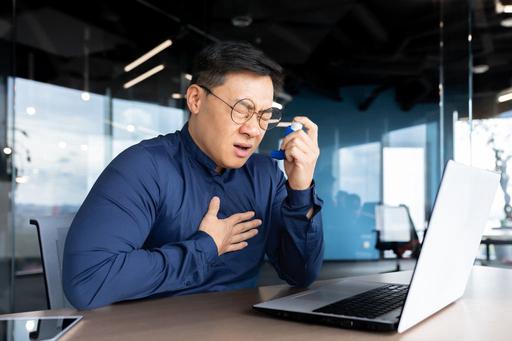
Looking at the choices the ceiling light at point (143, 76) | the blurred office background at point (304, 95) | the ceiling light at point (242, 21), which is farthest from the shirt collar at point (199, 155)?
the ceiling light at point (242, 21)

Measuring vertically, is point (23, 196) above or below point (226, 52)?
below

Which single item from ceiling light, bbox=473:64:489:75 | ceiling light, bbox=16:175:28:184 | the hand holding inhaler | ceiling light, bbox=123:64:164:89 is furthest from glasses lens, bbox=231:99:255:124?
ceiling light, bbox=473:64:489:75

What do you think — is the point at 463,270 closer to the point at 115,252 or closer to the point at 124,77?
the point at 115,252

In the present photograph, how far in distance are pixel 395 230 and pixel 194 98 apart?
439 cm

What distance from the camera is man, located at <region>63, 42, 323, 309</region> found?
4.02 feet

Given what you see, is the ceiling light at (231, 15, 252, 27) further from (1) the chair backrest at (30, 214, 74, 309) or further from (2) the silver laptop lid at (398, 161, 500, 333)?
(2) the silver laptop lid at (398, 161, 500, 333)

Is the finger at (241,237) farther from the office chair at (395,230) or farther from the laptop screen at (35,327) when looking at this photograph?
the office chair at (395,230)

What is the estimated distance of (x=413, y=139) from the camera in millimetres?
5500

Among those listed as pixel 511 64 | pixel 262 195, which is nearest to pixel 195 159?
pixel 262 195

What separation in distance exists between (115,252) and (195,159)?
486 millimetres

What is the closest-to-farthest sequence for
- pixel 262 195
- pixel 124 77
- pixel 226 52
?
1. pixel 226 52
2. pixel 262 195
3. pixel 124 77

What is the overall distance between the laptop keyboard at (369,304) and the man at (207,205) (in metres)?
0.35

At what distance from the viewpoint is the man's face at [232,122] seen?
152 cm

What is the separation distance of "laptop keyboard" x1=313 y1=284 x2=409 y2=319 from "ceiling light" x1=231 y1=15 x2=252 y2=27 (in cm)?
479
